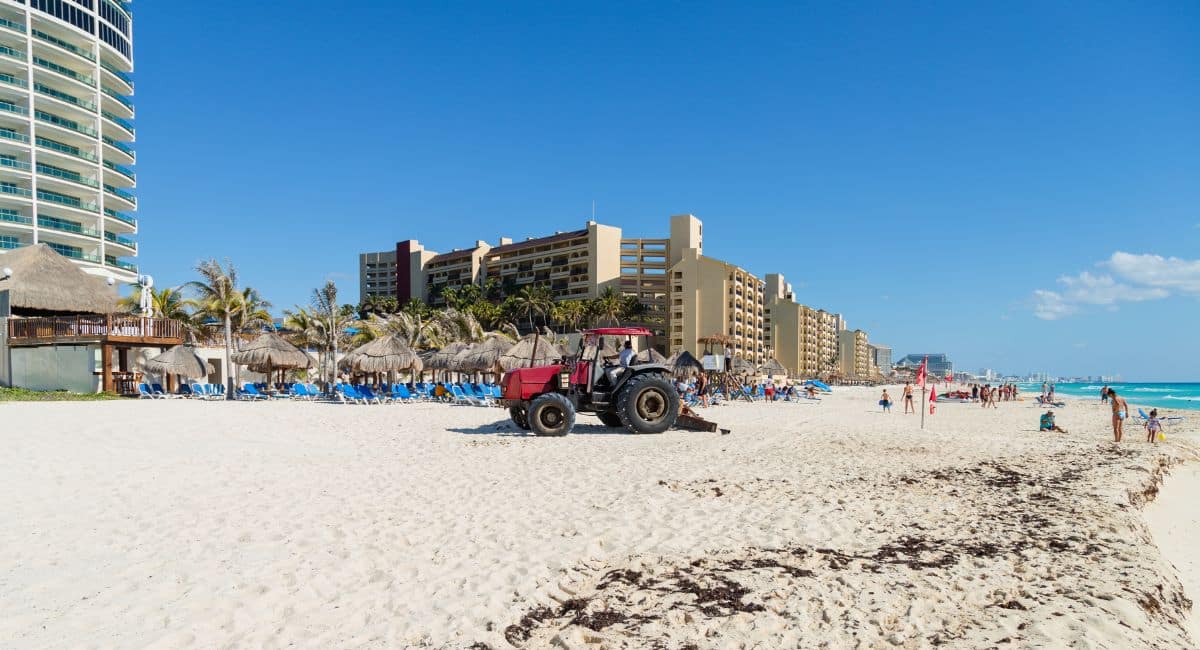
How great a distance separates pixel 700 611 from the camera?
11.7 ft

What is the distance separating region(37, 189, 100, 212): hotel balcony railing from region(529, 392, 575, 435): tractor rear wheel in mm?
51420

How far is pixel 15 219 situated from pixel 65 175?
5.11 m

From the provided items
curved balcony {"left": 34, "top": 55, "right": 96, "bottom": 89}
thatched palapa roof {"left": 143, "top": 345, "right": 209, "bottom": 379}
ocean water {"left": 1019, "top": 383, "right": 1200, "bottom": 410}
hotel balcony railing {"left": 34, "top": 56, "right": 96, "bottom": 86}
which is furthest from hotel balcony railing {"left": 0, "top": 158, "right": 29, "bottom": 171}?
ocean water {"left": 1019, "top": 383, "right": 1200, "bottom": 410}

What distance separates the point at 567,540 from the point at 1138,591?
12.2 ft

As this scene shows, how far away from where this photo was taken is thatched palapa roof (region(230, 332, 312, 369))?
939 inches

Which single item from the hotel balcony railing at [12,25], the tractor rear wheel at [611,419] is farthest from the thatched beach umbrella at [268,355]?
the hotel balcony railing at [12,25]

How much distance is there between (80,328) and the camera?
21531 millimetres

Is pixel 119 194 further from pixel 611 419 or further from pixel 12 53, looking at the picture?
pixel 611 419

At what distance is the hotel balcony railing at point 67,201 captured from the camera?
45.0m

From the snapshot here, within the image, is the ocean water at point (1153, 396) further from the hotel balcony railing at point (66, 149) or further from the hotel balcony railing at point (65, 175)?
the hotel balcony railing at point (66, 149)

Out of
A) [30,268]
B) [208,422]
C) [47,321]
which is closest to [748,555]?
[208,422]

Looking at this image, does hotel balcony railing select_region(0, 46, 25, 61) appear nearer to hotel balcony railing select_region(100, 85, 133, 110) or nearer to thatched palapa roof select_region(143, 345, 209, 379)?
hotel balcony railing select_region(100, 85, 133, 110)

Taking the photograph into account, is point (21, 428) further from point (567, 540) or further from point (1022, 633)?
point (1022, 633)

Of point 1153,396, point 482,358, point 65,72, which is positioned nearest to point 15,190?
point 65,72
